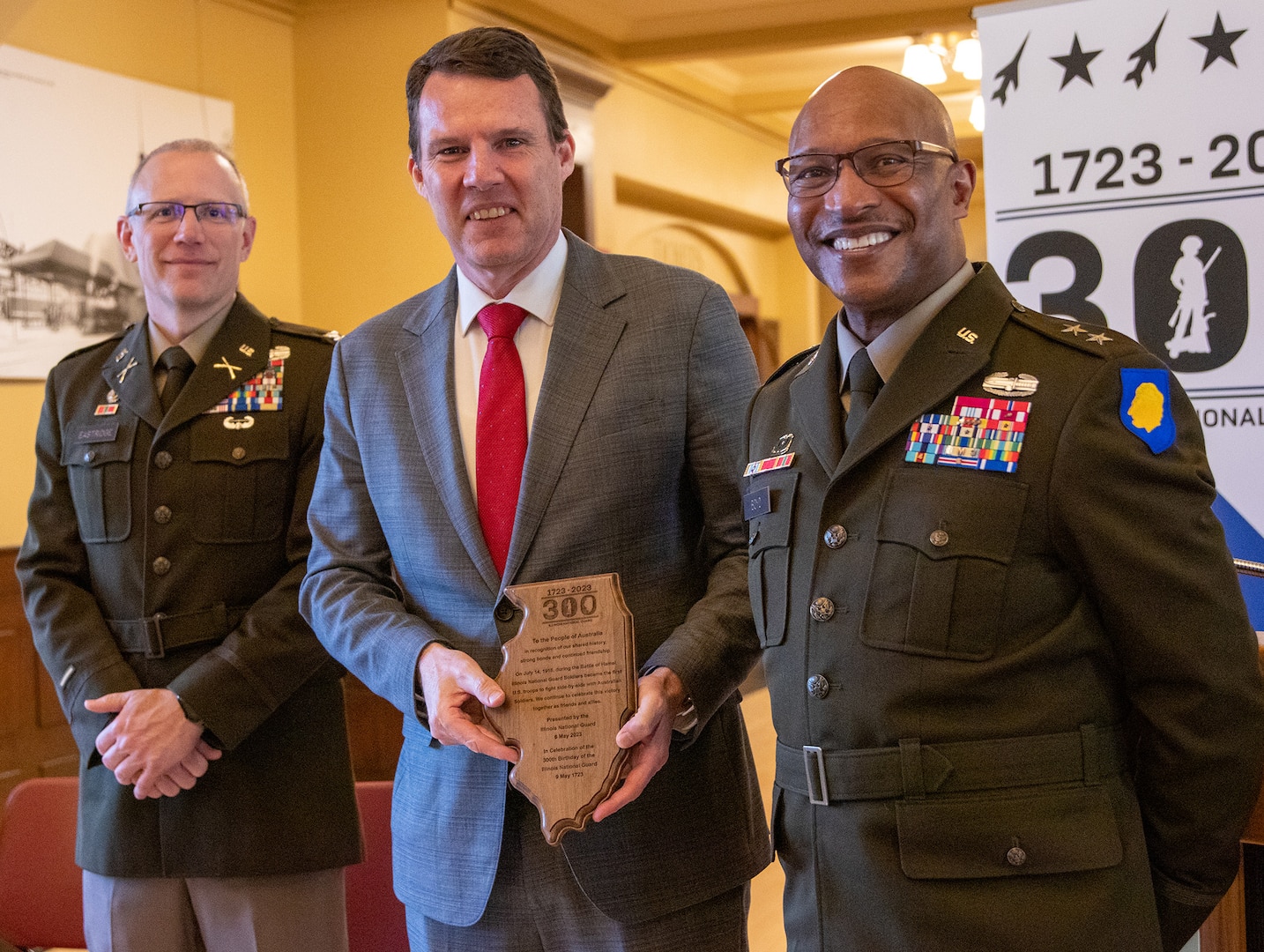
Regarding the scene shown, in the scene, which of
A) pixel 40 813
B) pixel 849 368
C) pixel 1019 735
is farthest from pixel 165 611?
pixel 1019 735

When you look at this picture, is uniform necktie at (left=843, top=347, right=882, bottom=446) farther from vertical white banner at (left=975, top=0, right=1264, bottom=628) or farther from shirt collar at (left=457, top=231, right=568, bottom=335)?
vertical white banner at (left=975, top=0, right=1264, bottom=628)

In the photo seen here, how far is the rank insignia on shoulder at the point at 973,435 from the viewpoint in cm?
137

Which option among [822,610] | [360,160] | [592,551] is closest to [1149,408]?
[822,610]

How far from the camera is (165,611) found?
2188 millimetres

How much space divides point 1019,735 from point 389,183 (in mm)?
5745

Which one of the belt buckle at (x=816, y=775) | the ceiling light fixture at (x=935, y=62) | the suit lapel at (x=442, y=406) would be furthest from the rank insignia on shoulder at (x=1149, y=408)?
the ceiling light fixture at (x=935, y=62)

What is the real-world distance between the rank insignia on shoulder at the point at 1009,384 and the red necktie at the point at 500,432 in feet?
2.12

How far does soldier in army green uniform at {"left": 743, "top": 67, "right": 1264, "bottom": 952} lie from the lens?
1.33 meters

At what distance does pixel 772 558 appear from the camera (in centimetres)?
155

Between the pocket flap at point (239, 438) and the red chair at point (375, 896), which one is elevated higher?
the pocket flap at point (239, 438)

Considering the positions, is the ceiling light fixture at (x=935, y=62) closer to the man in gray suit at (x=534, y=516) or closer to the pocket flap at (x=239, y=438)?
the pocket flap at (x=239, y=438)

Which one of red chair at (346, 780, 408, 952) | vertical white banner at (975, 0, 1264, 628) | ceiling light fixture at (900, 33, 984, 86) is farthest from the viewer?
ceiling light fixture at (900, 33, 984, 86)

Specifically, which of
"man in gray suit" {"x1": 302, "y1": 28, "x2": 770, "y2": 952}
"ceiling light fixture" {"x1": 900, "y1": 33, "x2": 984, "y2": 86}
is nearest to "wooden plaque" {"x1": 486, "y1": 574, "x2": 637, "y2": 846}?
"man in gray suit" {"x1": 302, "y1": 28, "x2": 770, "y2": 952}

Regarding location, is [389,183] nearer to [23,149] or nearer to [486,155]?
[23,149]
